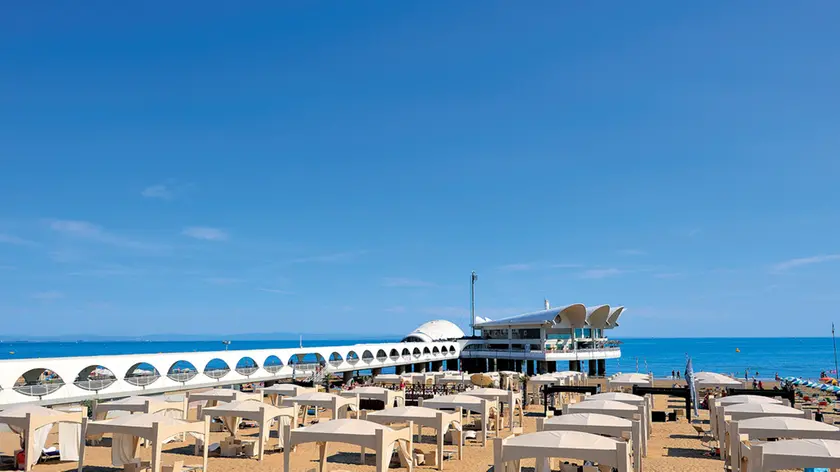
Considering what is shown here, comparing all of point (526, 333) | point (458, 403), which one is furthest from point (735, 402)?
point (526, 333)

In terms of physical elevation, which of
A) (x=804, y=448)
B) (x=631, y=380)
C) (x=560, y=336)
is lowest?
(x=631, y=380)

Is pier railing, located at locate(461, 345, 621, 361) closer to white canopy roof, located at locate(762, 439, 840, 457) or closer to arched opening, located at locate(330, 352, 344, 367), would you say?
arched opening, located at locate(330, 352, 344, 367)

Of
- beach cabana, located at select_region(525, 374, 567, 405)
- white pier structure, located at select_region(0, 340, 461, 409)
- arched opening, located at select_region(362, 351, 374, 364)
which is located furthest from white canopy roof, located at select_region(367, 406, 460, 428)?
arched opening, located at select_region(362, 351, 374, 364)

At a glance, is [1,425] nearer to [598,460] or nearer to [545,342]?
[598,460]

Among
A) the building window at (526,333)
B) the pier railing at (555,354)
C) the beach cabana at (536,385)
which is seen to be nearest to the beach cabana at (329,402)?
the beach cabana at (536,385)

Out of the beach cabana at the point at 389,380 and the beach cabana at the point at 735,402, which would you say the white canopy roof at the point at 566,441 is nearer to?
the beach cabana at the point at 735,402

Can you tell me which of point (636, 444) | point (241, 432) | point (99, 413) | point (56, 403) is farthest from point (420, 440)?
point (56, 403)

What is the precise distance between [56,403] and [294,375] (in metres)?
19.5

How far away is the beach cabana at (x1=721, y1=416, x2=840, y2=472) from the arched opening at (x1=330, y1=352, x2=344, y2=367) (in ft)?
133

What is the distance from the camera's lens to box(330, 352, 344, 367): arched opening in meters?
56.7

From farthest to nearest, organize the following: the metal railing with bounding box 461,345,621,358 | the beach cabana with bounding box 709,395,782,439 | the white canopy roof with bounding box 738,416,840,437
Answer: the metal railing with bounding box 461,345,621,358 < the beach cabana with bounding box 709,395,782,439 < the white canopy roof with bounding box 738,416,840,437

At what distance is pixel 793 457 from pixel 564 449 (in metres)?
4.31

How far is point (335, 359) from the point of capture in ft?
200

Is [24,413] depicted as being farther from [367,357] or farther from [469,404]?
[367,357]
